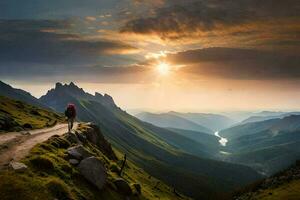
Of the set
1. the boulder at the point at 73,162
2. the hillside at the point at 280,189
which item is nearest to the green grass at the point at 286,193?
the hillside at the point at 280,189

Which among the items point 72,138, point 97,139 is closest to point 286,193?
point 97,139

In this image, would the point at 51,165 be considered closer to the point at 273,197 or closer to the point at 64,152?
the point at 64,152

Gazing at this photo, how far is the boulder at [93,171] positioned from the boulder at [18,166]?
9235 mm

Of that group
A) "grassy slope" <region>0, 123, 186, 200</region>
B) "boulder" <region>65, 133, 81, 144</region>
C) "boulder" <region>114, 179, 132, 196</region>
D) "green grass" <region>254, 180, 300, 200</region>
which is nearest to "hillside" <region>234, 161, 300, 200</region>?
"green grass" <region>254, 180, 300, 200</region>

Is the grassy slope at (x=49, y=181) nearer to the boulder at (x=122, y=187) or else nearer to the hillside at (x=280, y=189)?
the boulder at (x=122, y=187)

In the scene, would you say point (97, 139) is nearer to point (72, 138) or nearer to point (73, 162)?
point (72, 138)

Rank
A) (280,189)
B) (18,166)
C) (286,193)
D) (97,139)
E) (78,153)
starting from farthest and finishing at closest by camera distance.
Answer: (280,189), (97,139), (286,193), (78,153), (18,166)

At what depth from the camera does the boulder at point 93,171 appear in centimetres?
4456

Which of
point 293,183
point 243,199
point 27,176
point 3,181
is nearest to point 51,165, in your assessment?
point 27,176

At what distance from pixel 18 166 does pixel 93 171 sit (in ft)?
36.8

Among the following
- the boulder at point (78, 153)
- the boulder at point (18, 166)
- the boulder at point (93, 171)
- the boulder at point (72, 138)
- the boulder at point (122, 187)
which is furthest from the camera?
the boulder at point (72, 138)

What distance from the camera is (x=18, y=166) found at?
1452 inches

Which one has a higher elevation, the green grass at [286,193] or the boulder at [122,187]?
the boulder at [122,187]

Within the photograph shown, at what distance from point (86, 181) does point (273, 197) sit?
57719 millimetres
